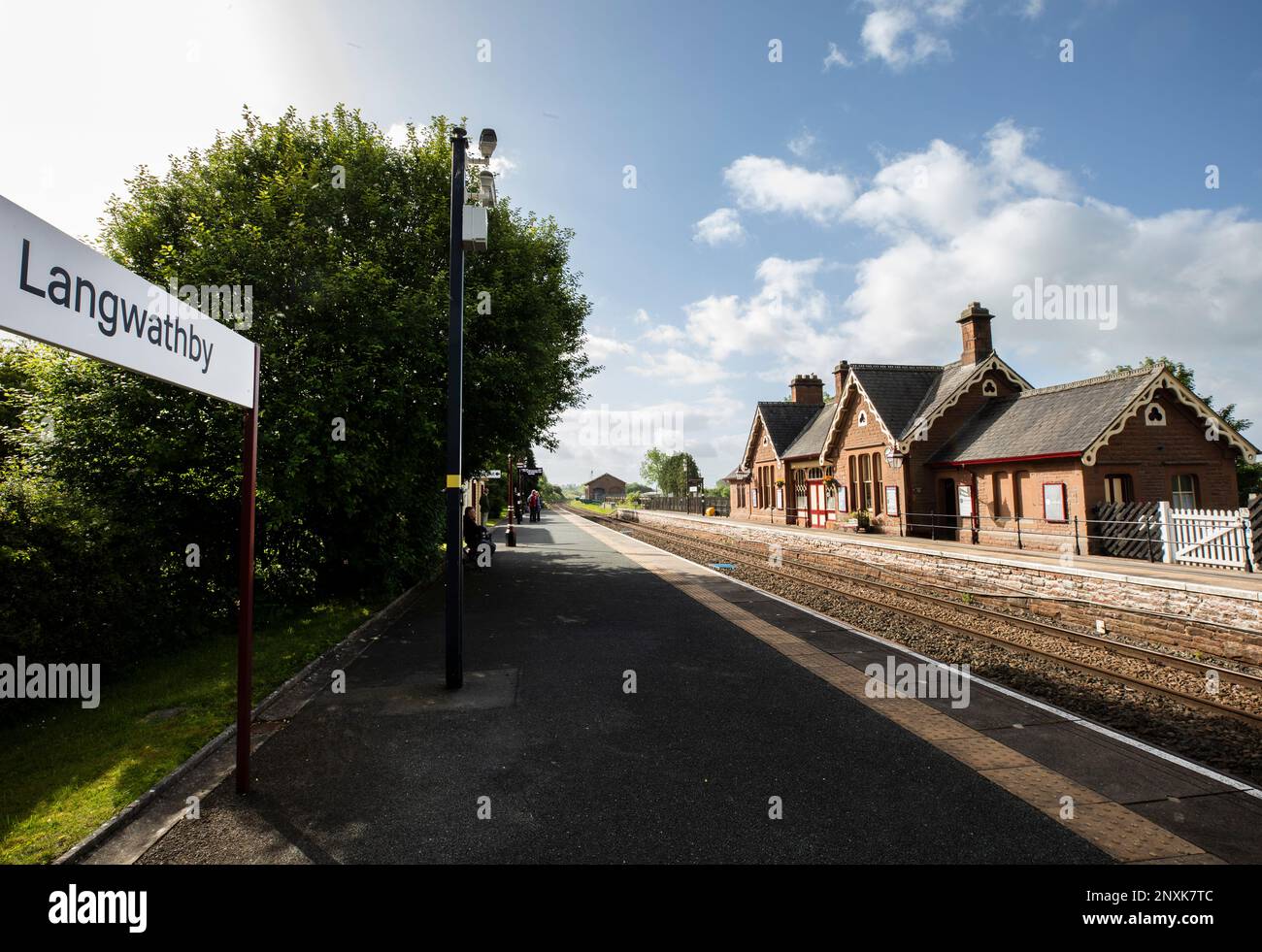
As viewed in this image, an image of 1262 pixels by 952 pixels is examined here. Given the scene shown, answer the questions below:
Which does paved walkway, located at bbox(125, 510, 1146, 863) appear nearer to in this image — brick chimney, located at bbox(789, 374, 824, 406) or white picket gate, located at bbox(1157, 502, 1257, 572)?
white picket gate, located at bbox(1157, 502, 1257, 572)

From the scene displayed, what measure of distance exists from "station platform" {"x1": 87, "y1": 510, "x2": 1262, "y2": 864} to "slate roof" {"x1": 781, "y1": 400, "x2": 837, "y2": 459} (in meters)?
28.5

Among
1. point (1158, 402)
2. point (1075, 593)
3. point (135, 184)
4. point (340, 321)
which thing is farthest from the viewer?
point (1158, 402)

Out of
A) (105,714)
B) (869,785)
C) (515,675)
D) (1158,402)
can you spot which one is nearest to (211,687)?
(105,714)

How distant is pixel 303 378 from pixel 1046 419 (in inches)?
948

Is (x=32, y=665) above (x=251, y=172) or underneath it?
underneath

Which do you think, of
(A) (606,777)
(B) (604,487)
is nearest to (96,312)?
(A) (606,777)

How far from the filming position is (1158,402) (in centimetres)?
1931

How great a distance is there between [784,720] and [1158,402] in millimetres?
21946

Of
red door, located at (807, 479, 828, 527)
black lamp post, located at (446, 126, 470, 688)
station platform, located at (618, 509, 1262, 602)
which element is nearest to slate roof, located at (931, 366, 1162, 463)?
station platform, located at (618, 509, 1262, 602)

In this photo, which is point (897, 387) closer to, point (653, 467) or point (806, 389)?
point (806, 389)

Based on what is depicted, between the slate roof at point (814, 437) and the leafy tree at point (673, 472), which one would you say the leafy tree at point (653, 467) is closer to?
the leafy tree at point (673, 472)

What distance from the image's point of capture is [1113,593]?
11.7m
